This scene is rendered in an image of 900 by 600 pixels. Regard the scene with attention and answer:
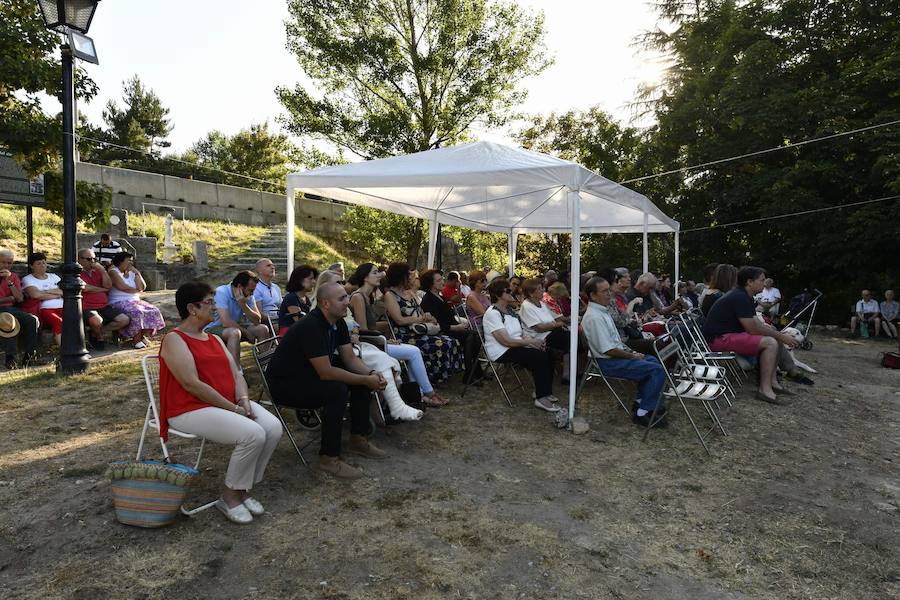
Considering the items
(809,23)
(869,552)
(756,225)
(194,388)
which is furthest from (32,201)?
(809,23)

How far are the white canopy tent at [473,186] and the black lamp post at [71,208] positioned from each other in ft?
7.26

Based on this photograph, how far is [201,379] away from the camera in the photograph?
3064mm

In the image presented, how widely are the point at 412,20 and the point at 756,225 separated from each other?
11.8 meters

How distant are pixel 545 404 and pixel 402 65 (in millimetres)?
11508

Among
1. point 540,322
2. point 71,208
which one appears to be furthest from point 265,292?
point 540,322

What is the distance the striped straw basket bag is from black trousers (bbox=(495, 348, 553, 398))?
311cm

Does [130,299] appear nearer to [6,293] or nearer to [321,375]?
[6,293]

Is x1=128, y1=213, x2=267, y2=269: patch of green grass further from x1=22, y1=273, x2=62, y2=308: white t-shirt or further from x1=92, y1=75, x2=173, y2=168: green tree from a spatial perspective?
x1=92, y1=75, x2=173, y2=168: green tree

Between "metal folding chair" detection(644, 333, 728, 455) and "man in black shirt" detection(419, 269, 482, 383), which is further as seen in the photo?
"man in black shirt" detection(419, 269, 482, 383)

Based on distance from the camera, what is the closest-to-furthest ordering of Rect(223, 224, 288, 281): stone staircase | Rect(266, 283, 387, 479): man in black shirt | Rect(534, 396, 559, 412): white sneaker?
Rect(266, 283, 387, 479): man in black shirt, Rect(534, 396, 559, 412): white sneaker, Rect(223, 224, 288, 281): stone staircase

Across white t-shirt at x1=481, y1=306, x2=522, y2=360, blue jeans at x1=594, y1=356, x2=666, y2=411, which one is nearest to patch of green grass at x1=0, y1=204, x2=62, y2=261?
white t-shirt at x1=481, y1=306, x2=522, y2=360

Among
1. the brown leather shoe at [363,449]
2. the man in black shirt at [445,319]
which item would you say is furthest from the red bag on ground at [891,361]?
the brown leather shoe at [363,449]

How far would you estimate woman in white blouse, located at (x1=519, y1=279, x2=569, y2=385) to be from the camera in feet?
19.2

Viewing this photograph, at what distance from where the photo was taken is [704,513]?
3344 mm
